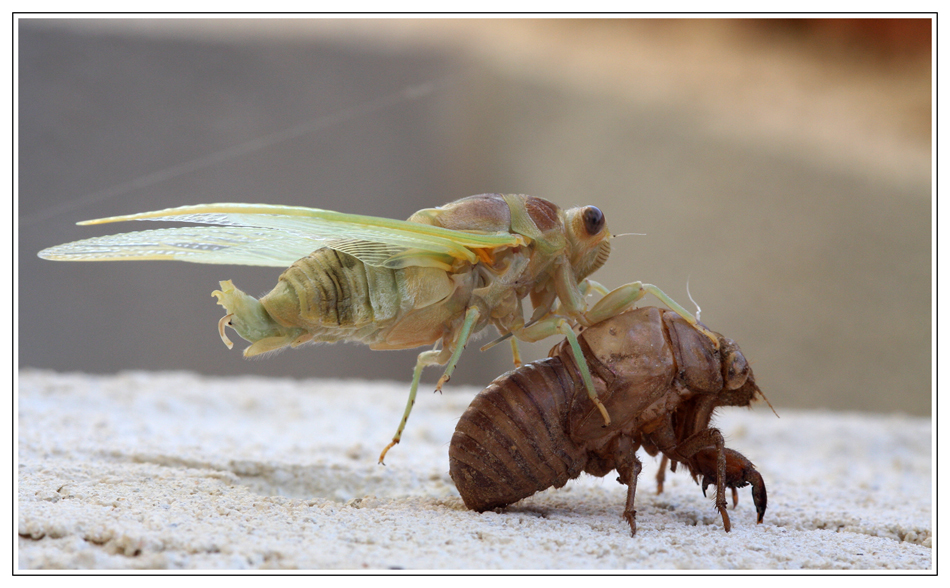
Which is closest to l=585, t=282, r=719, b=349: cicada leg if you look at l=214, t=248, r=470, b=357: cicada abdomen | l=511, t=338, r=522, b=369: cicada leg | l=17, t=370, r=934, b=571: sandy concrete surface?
l=511, t=338, r=522, b=369: cicada leg

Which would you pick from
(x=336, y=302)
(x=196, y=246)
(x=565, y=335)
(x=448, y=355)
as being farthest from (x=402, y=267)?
(x=196, y=246)

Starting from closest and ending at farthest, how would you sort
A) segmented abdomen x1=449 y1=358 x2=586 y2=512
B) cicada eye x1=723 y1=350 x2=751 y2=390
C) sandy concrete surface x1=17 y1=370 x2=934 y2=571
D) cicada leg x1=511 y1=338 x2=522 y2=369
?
sandy concrete surface x1=17 y1=370 x2=934 y2=571 → segmented abdomen x1=449 y1=358 x2=586 y2=512 → cicada eye x1=723 y1=350 x2=751 y2=390 → cicada leg x1=511 y1=338 x2=522 y2=369

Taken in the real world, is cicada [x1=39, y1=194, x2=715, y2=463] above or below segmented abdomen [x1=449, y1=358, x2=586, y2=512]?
above

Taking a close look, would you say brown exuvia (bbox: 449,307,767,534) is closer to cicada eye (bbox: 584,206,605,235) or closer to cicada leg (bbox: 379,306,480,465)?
cicada leg (bbox: 379,306,480,465)

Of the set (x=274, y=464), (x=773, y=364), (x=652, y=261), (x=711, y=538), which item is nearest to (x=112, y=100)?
(x=274, y=464)

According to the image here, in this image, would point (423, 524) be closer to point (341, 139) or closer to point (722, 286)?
point (341, 139)

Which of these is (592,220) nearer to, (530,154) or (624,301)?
(624,301)

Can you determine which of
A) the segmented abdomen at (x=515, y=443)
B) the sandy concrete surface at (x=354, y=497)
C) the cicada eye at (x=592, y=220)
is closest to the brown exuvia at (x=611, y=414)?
the segmented abdomen at (x=515, y=443)

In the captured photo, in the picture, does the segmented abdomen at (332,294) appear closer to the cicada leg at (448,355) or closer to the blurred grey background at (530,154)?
the cicada leg at (448,355)
